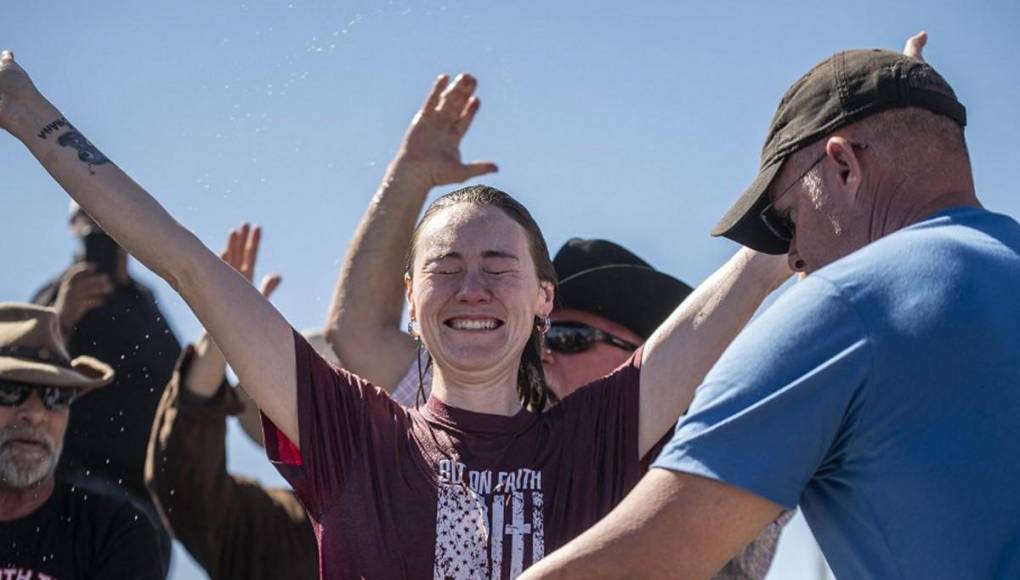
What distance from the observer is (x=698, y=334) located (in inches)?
131

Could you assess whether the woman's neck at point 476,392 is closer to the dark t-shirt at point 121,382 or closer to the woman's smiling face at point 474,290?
the woman's smiling face at point 474,290

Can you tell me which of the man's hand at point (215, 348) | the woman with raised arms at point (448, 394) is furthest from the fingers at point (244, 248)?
the woman with raised arms at point (448, 394)

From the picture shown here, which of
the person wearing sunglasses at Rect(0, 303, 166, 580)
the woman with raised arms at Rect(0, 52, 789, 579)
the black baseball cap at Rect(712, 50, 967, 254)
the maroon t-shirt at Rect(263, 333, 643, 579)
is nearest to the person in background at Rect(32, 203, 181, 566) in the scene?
the person wearing sunglasses at Rect(0, 303, 166, 580)

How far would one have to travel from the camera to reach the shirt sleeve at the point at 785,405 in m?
1.88

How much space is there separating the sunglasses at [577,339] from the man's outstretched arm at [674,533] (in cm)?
265

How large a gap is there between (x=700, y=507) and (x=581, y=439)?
132cm

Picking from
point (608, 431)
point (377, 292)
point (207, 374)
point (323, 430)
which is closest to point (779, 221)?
point (608, 431)

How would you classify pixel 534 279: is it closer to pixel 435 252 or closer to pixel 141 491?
pixel 435 252

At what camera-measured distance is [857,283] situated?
75.5 inches

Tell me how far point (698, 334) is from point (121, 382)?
3432 millimetres

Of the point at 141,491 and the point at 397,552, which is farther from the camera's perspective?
the point at 141,491

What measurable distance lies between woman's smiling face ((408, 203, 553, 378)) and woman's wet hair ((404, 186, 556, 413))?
0.03 meters

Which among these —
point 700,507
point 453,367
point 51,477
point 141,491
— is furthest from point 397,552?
point 141,491

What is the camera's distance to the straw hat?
16.4ft
